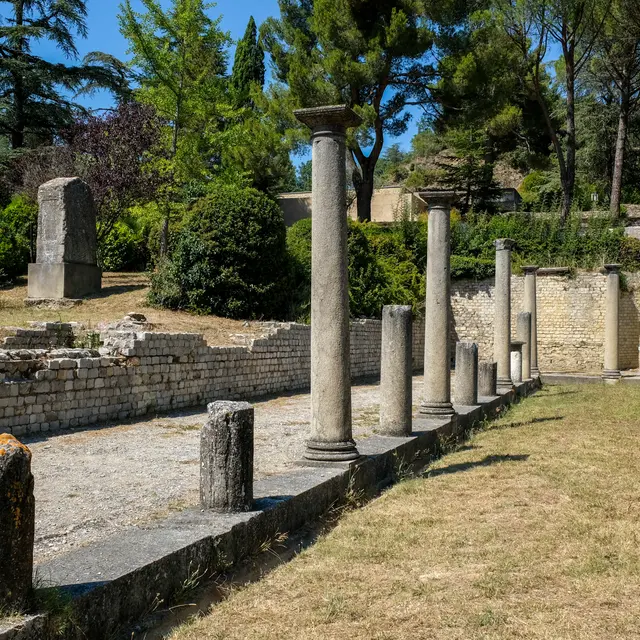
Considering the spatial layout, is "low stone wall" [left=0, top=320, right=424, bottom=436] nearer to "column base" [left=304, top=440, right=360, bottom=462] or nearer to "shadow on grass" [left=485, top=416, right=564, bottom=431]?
"column base" [left=304, top=440, right=360, bottom=462]

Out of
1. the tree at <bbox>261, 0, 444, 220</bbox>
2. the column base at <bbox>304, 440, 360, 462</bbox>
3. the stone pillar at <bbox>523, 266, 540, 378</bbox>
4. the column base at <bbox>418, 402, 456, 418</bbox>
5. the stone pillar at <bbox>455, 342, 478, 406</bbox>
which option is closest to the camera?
the column base at <bbox>304, 440, 360, 462</bbox>

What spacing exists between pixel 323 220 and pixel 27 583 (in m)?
3.97

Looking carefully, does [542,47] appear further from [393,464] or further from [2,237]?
[393,464]

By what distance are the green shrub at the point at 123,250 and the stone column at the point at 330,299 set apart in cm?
1617

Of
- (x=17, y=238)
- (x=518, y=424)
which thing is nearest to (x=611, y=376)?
(x=518, y=424)

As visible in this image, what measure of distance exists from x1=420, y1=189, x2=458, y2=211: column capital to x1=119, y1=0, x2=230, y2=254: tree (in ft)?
35.0

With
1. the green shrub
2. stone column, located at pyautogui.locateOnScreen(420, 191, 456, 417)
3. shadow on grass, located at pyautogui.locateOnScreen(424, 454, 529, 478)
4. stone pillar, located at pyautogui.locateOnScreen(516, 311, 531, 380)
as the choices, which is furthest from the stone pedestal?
shadow on grass, located at pyautogui.locateOnScreen(424, 454, 529, 478)

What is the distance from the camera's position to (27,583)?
272 cm

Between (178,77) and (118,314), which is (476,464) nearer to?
(118,314)

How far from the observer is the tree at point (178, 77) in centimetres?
1927

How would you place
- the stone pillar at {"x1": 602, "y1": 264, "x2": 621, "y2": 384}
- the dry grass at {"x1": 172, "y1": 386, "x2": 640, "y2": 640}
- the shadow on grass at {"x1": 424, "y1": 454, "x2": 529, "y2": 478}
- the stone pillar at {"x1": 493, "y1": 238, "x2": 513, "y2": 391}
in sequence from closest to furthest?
the dry grass at {"x1": 172, "y1": 386, "x2": 640, "y2": 640}
the shadow on grass at {"x1": 424, "y1": 454, "x2": 529, "y2": 478}
the stone pillar at {"x1": 493, "y1": 238, "x2": 513, "y2": 391}
the stone pillar at {"x1": 602, "y1": 264, "x2": 621, "y2": 384}

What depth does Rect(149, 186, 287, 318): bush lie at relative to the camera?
16188mm

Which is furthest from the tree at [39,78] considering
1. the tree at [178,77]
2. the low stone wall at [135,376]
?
the low stone wall at [135,376]

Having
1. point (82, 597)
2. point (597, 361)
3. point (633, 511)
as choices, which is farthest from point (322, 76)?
point (82, 597)
